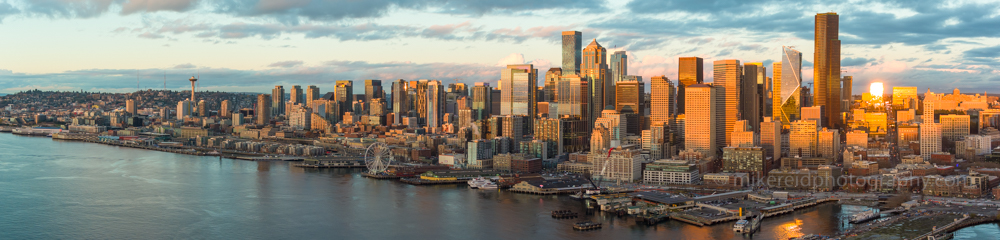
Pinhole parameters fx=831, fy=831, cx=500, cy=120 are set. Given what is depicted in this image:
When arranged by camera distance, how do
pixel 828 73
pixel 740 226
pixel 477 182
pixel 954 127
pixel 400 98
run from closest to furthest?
pixel 740 226 < pixel 477 182 < pixel 954 127 < pixel 828 73 < pixel 400 98

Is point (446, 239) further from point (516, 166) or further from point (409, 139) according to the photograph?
point (409, 139)

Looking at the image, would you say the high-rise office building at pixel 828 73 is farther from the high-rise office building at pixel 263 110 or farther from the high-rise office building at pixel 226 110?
the high-rise office building at pixel 226 110

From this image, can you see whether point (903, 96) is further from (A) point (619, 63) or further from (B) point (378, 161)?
(B) point (378, 161)

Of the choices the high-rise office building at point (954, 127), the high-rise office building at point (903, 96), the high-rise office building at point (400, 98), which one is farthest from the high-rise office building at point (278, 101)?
the high-rise office building at point (954, 127)

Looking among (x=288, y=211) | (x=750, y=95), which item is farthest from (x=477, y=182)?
(x=750, y=95)

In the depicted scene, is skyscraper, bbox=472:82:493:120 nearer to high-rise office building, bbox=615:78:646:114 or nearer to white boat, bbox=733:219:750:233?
high-rise office building, bbox=615:78:646:114

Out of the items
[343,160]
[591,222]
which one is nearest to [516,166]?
[343,160]
